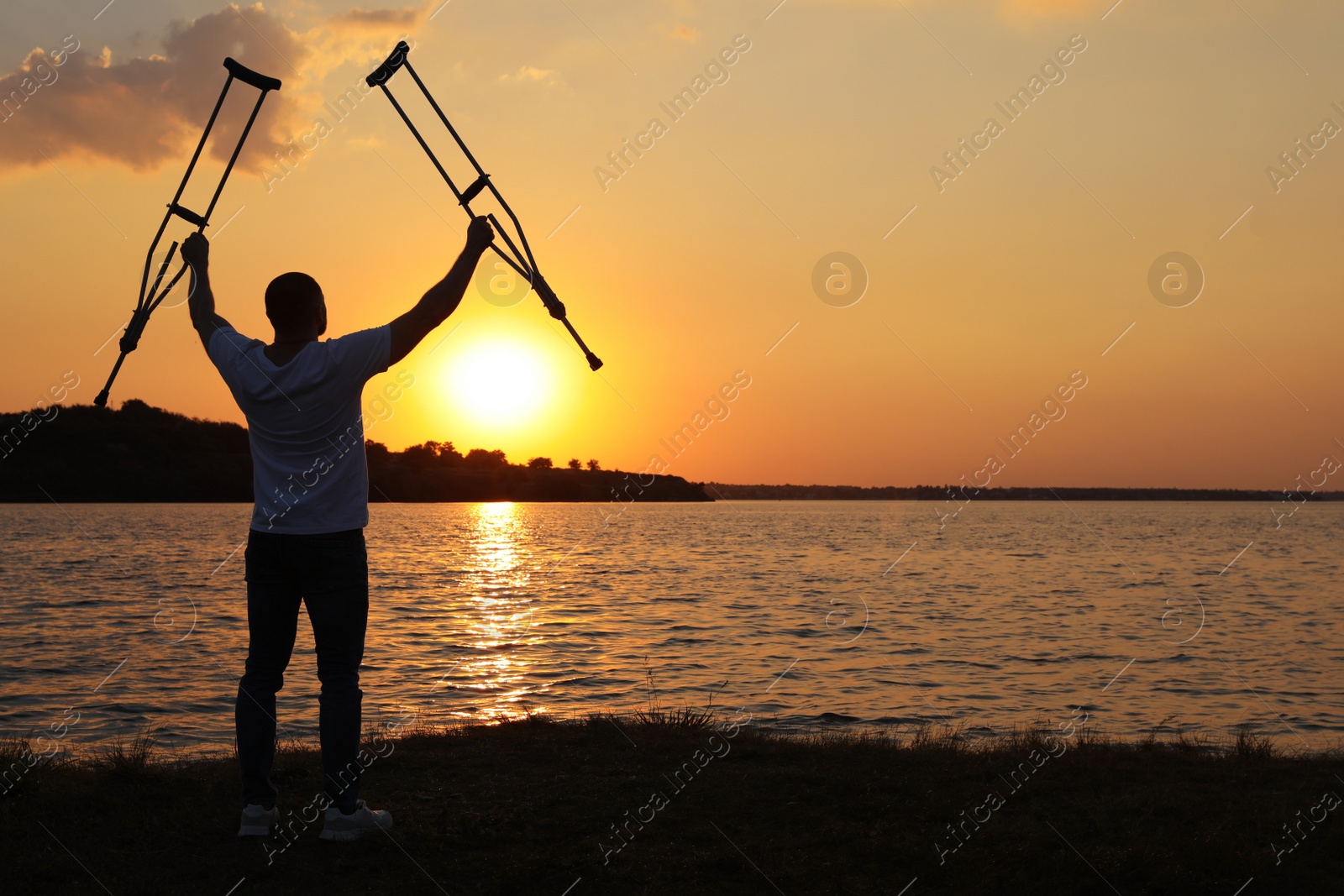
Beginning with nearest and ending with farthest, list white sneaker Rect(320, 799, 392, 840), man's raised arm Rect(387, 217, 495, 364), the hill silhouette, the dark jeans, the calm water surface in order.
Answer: man's raised arm Rect(387, 217, 495, 364)
the dark jeans
white sneaker Rect(320, 799, 392, 840)
the calm water surface
the hill silhouette

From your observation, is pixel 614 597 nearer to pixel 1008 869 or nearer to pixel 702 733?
pixel 702 733

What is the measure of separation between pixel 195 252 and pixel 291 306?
2.44 feet

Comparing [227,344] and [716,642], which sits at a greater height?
[227,344]

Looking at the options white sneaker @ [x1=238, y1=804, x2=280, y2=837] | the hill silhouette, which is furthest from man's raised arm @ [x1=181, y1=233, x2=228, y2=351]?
the hill silhouette

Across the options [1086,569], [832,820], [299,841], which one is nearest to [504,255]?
[299,841]

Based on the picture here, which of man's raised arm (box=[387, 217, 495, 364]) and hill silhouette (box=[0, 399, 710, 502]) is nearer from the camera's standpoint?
man's raised arm (box=[387, 217, 495, 364])

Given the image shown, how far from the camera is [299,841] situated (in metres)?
4.66

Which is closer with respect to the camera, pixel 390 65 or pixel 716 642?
pixel 390 65

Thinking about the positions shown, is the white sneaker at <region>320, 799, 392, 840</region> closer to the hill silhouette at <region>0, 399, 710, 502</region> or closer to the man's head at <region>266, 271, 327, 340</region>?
the man's head at <region>266, 271, 327, 340</region>

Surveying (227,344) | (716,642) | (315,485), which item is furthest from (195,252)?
(716,642)

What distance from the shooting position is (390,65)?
460 cm

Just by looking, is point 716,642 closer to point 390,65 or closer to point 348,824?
point 348,824

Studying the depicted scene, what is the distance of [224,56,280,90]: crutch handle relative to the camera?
4.85 metres

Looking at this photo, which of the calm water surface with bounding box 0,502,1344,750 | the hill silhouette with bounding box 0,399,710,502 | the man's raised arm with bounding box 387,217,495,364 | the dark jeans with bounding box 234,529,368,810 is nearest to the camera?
the man's raised arm with bounding box 387,217,495,364
